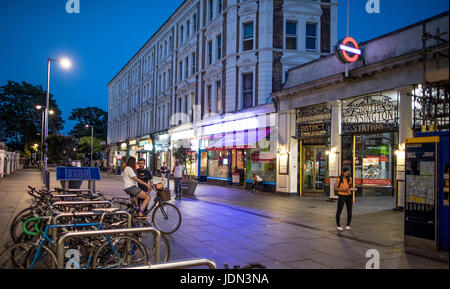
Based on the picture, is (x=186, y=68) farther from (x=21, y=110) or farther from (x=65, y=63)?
(x=21, y=110)

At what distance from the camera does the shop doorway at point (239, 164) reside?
84.8ft

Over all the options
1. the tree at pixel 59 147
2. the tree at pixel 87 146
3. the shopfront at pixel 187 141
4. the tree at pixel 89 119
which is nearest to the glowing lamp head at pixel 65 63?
the tree at pixel 59 147

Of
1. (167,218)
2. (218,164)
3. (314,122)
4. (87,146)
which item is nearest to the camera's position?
(167,218)

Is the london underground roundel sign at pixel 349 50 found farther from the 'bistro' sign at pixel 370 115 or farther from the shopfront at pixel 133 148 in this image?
the shopfront at pixel 133 148

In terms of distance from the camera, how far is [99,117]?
104 m

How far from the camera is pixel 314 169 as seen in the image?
67.3 ft

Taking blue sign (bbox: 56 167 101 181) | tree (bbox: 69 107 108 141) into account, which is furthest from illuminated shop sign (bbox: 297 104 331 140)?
tree (bbox: 69 107 108 141)

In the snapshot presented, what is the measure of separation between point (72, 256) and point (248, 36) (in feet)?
74.0

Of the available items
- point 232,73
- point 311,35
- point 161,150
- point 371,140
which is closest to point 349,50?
point 371,140

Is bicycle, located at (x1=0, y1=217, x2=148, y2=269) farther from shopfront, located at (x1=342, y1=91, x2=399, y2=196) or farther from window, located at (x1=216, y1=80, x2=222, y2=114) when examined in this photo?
window, located at (x1=216, y1=80, x2=222, y2=114)

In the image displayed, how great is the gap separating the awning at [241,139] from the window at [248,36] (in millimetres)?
6001

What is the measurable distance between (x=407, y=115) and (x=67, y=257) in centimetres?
1287

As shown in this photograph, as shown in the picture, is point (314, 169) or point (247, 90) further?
point (247, 90)
